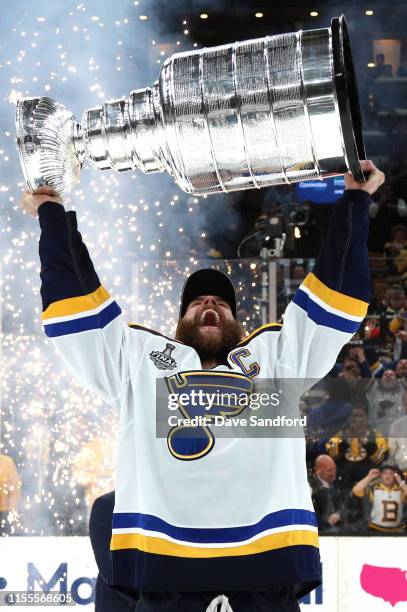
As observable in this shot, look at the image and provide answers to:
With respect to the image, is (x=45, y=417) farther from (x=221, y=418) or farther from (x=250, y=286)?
(x=221, y=418)

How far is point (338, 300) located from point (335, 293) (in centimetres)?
1

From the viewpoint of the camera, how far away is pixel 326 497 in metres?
4.18

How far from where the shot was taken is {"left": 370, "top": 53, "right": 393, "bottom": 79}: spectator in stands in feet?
17.0

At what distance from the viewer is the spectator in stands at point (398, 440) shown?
4.25 m

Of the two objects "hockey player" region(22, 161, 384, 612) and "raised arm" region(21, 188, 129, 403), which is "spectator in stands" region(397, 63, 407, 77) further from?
"raised arm" region(21, 188, 129, 403)

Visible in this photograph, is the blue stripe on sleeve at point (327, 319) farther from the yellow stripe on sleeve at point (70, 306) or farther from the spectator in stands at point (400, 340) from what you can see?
→ the spectator in stands at point (400, 340)

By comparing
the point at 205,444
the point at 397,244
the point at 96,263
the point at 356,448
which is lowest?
the point at 205,444

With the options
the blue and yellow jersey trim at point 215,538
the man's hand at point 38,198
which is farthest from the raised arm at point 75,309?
the blue and yellow jersey trim at point 215,538

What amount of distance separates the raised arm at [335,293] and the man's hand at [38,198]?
505mm

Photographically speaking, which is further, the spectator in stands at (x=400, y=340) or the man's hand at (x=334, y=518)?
the spectator in stands at (x=400, y=340)

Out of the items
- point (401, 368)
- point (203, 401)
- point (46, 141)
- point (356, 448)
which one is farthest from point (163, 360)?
point (401, 368)

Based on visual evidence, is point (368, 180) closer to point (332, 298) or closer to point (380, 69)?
point (332, 298)

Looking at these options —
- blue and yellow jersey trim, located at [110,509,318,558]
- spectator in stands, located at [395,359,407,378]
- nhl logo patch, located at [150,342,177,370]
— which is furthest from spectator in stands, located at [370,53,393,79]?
blue and yellow jersey trim, located at [110,509,318,558]

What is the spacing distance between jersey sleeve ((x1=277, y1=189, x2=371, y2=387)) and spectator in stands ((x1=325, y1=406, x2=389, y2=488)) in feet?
8.46
